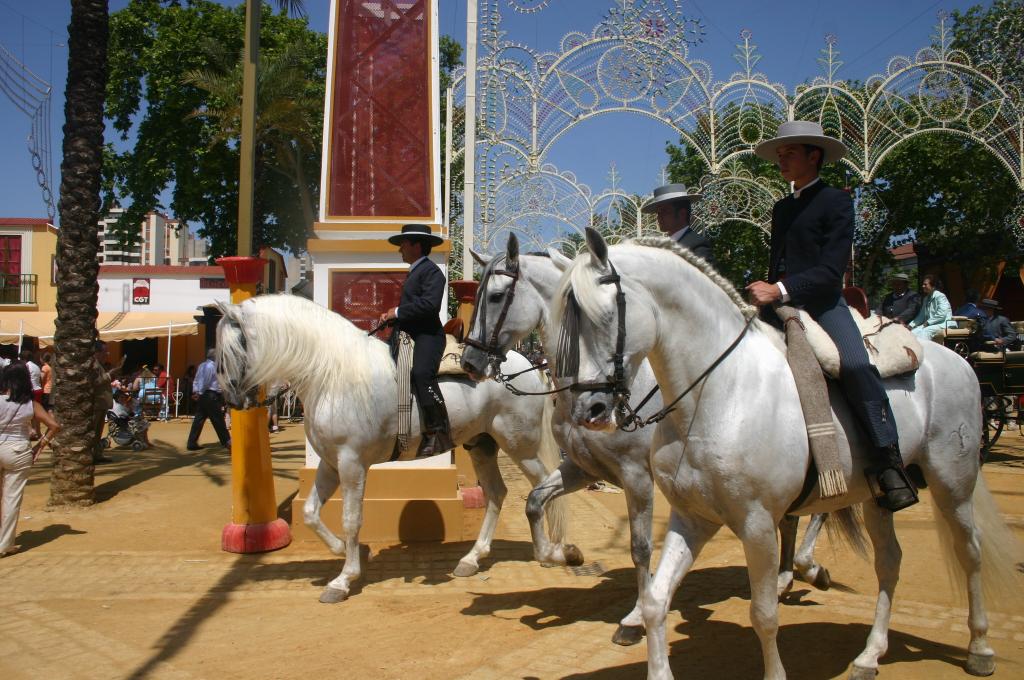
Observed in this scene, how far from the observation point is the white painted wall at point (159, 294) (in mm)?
31984

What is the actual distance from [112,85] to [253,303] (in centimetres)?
2575

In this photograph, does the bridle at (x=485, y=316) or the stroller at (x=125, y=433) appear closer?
the bridle at (x=485, y=316)

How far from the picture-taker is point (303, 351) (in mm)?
5938

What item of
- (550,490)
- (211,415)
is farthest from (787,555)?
(211,415)

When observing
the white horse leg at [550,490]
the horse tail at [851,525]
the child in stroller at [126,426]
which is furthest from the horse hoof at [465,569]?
the child in stroller at [126,426]

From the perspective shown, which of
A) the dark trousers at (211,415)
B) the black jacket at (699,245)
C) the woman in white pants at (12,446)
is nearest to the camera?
the black jacket at (699,245)

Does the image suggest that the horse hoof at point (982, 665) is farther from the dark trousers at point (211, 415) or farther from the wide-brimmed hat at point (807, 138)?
the dark trousers at point (211, 415)

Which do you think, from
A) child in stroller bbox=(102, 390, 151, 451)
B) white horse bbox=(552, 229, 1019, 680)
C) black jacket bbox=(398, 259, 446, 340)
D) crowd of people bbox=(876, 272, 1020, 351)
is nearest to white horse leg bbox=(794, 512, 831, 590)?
white horse bbox=(552, 229, 1019, 680)

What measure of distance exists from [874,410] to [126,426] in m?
15.9

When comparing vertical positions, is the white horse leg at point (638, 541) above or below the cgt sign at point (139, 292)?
below

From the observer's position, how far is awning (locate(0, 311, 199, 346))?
23.7 m

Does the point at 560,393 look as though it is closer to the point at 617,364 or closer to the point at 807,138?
the point at 617,364

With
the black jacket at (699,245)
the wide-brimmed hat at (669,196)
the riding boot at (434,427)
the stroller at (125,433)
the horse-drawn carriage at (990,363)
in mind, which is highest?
the wide-brimmed hat at (669,196)

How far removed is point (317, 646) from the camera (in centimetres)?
479
